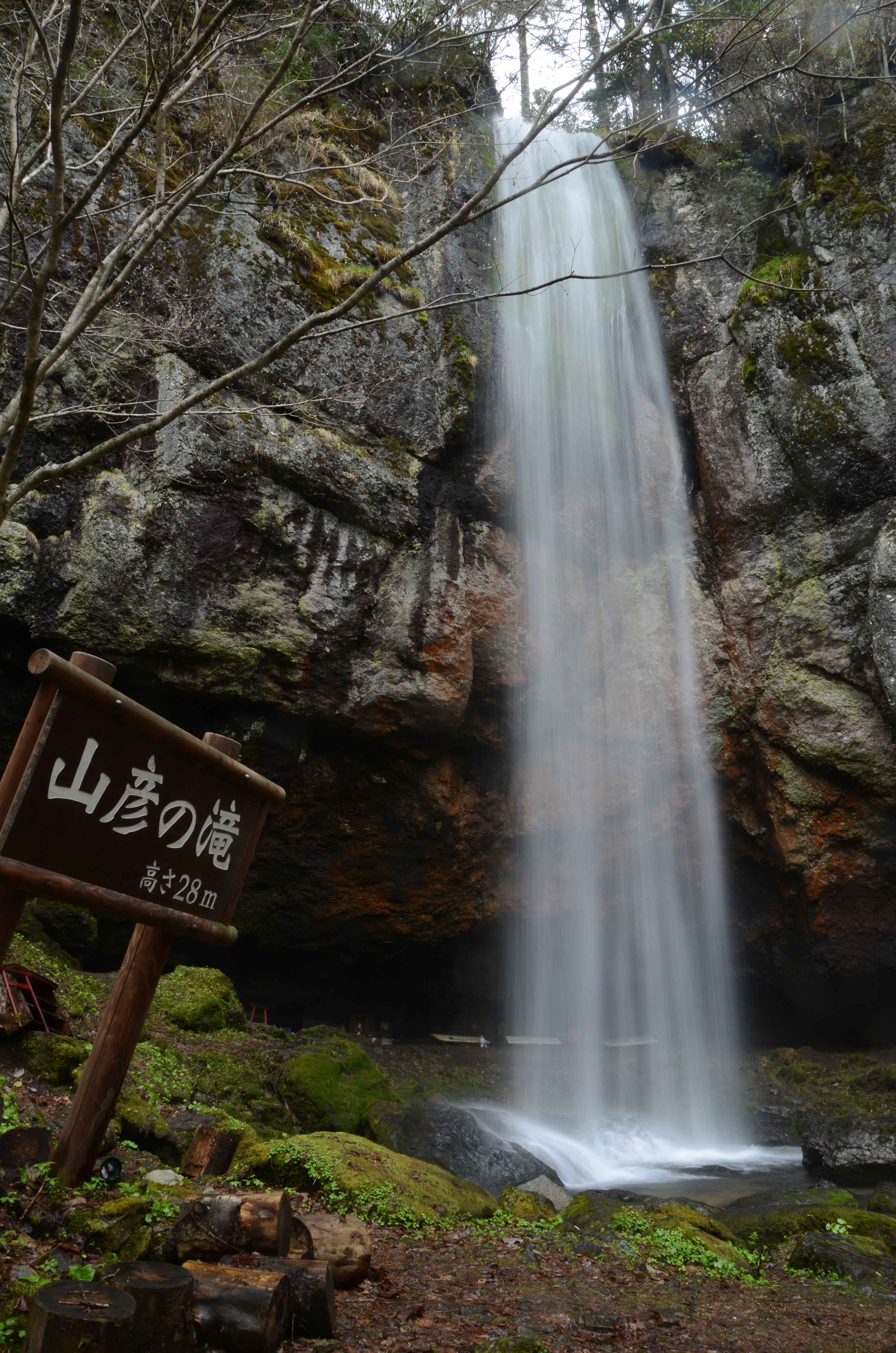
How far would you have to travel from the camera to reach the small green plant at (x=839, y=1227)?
18.8ft

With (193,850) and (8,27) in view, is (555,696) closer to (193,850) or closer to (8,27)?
(193,850)

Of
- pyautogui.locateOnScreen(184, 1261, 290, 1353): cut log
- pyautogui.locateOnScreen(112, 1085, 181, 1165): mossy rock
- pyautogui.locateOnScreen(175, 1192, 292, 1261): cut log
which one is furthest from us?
pyautogui.locateOnScreen(112, 1085, 181, 1165): mossy rock

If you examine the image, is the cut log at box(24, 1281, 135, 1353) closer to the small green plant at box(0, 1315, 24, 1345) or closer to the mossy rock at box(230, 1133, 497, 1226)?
the small green plant at box(0, 1315, 24, 1345)

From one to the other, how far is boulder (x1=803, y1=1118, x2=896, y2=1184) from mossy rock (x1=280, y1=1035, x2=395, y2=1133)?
4.81 metres

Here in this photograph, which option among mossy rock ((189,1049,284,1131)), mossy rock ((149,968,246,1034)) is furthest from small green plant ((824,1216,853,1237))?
mossy rock ((149,968,246,1034))

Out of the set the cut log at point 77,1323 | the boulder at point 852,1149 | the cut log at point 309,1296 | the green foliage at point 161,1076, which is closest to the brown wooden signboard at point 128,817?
the cut log at point 77,1323

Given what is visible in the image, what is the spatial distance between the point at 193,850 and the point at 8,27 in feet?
33.3

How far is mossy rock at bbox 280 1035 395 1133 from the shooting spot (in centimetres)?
686

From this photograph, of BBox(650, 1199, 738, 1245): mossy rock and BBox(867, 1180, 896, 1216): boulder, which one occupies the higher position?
BBox(867, 1180, 896, 1216): boulder

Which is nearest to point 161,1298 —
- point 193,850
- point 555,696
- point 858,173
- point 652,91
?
point 193,850

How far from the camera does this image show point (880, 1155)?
321 inches

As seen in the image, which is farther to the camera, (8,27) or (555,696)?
(555,696)

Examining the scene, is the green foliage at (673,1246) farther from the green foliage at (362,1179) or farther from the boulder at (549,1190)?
the boulder at (549,1190)

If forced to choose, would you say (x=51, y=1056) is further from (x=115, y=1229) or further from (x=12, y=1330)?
(x=12, y=1330)
